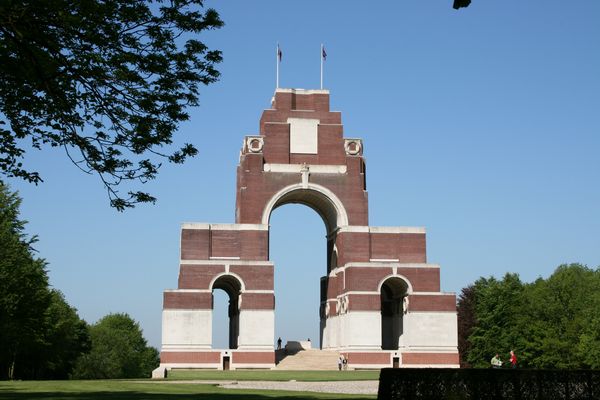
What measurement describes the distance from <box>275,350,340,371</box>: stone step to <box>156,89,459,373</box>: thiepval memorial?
928 mm

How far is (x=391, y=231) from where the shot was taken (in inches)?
2499

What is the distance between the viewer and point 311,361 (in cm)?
5997

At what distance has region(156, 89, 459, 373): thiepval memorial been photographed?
5953cm

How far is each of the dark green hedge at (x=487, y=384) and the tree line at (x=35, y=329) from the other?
546 inches

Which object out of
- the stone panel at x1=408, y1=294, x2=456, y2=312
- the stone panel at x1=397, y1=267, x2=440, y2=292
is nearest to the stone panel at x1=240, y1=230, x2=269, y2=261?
the stone panel at x1=397, y1=267, x2=440, y2=292

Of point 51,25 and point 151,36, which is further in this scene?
point 151,36

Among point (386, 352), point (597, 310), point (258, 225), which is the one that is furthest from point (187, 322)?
point (597, 310)

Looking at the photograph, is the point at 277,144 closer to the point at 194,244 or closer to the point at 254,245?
the point at 254,245

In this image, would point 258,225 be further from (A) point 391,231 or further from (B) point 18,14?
(B) point 18,14

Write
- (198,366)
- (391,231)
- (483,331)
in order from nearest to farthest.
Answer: (198,366)
(391,231)
(483,331)

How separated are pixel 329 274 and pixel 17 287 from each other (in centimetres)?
2560

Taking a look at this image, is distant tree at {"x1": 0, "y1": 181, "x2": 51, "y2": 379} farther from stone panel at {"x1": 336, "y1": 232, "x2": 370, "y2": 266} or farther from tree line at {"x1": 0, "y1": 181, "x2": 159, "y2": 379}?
stone panel at {"x1": 336, "y1": 232, "x2": 370, "y2": 266}

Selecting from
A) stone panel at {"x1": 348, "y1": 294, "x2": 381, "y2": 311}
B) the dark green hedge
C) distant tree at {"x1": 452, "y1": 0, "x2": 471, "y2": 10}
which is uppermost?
stone panel at {"x1": 348, "y1": 294, "x2": 381, "y2": 311}

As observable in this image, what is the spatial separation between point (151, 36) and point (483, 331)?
217ft
